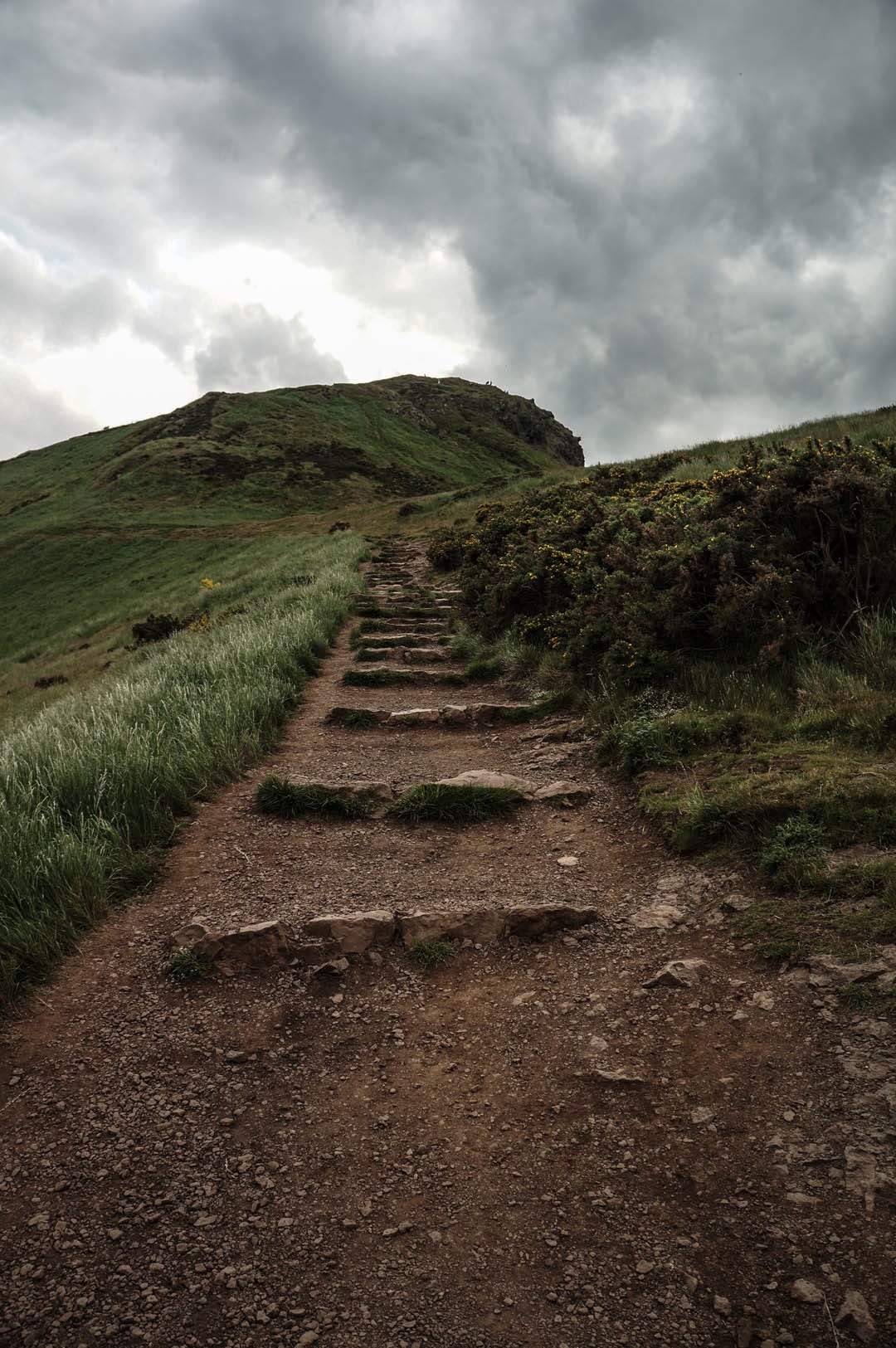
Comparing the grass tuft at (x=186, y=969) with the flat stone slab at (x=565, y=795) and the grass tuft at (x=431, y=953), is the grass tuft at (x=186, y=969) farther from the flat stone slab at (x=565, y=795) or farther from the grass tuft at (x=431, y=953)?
the flat stone slab at (x=565, y=795)

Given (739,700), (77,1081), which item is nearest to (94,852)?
(77,1081)

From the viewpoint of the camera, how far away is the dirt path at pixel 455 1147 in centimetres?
221

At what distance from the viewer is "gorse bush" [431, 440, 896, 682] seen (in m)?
6.65

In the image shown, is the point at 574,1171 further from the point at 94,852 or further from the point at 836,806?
the point at 94,852

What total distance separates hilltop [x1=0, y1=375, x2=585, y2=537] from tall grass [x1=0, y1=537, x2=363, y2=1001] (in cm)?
3256

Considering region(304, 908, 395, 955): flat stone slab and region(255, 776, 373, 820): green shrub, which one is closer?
region(304, 908, 395, 955): flat stone slab

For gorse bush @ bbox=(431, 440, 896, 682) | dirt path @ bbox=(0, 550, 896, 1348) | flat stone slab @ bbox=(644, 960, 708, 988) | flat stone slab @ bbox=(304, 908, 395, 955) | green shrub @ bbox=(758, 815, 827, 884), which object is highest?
gorse bush @ bbox=(431, 440, 896, 682)

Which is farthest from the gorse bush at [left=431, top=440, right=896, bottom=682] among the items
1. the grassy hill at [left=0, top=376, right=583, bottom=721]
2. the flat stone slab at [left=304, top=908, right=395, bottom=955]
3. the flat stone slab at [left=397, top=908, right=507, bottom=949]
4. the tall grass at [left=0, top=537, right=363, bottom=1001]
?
the grassy hill at [left=0, top=376, right=583, bottom=721]

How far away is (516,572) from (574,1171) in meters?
9.97

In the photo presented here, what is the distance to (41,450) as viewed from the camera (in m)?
88.1

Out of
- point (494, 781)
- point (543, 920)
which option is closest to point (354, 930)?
point (543, 920)

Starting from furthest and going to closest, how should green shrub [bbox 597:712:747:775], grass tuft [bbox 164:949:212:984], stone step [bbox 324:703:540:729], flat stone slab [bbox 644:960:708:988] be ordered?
Result: stone step [bbox 324:703:540:729] < green shrub [bbox 597:712:747:775] < grass tuft [bbox 164:949:212:984] < flat stone slab [bbox 644:960:708:988]

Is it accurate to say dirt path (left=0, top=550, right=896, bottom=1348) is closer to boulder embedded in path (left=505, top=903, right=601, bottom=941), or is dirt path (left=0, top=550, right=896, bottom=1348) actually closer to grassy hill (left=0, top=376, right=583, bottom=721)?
boulder embedded in path (left=505, top=903, right=601, bottom=941)

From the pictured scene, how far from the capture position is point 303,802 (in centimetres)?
596
